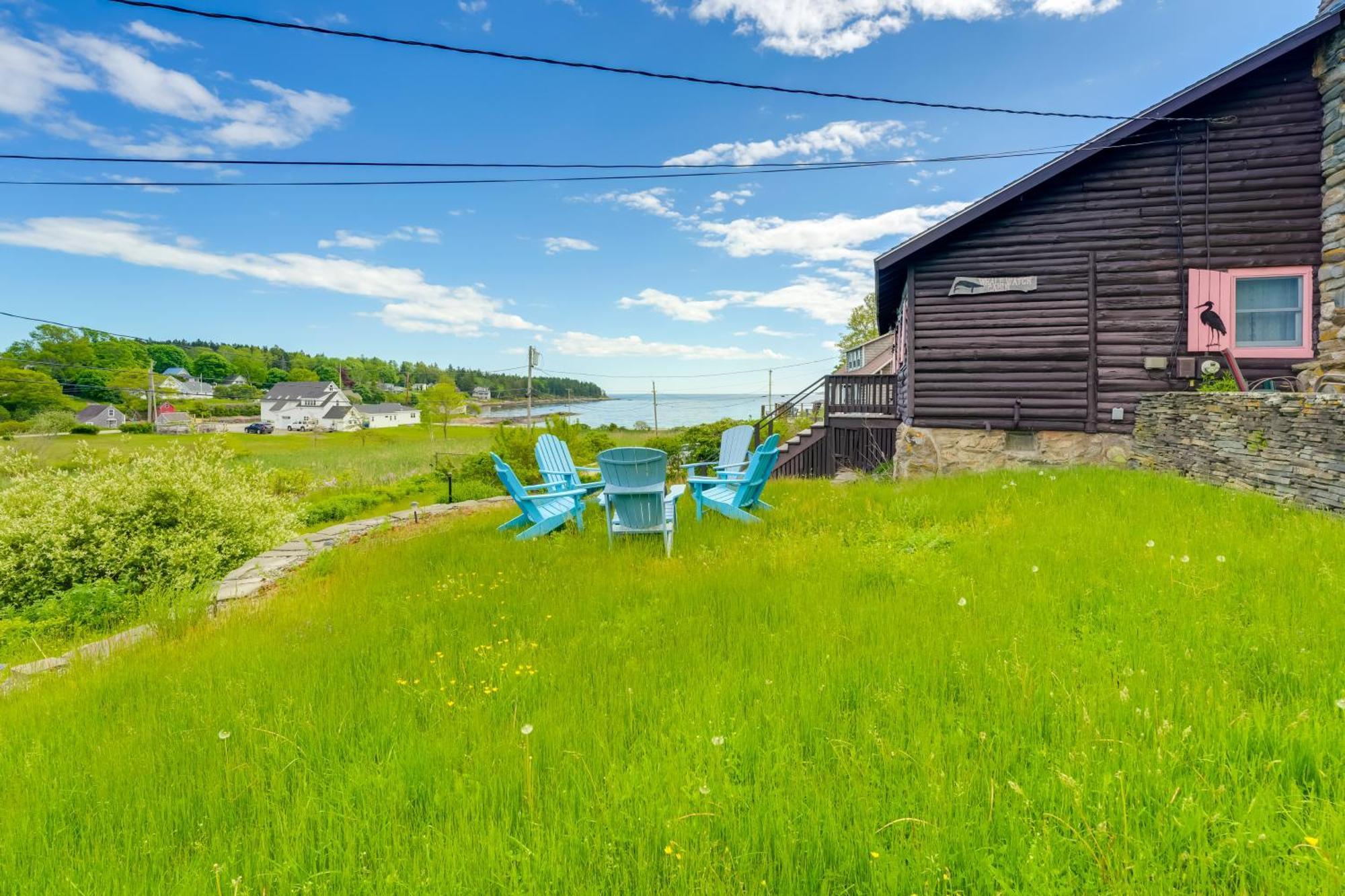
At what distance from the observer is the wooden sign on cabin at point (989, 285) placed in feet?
30.2

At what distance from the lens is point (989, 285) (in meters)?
9.37

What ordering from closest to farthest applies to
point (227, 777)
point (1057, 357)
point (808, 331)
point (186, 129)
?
point (227, 777) < point (1057, 357) < point (186, 129) < point (808, 331)

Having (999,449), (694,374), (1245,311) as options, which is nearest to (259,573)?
(999,449)

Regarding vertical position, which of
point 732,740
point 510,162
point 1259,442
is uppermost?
point 510,162

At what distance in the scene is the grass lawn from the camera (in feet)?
4.81

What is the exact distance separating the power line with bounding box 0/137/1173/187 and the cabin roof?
0.18 meters

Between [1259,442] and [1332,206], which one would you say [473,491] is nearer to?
[1259,442]

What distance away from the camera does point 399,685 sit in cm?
259

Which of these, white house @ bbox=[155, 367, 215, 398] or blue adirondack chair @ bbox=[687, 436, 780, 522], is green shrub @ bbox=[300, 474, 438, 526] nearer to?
blue adirondack chair @ bbox=[687, 436, 780, 522]

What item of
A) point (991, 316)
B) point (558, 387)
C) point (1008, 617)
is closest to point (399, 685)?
point (1008, 617)

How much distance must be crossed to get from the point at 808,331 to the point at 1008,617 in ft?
129

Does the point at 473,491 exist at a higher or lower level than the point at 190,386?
lower

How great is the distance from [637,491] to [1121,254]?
371 inches

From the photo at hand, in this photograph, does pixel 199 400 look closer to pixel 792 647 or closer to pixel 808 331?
pixel 808 331
